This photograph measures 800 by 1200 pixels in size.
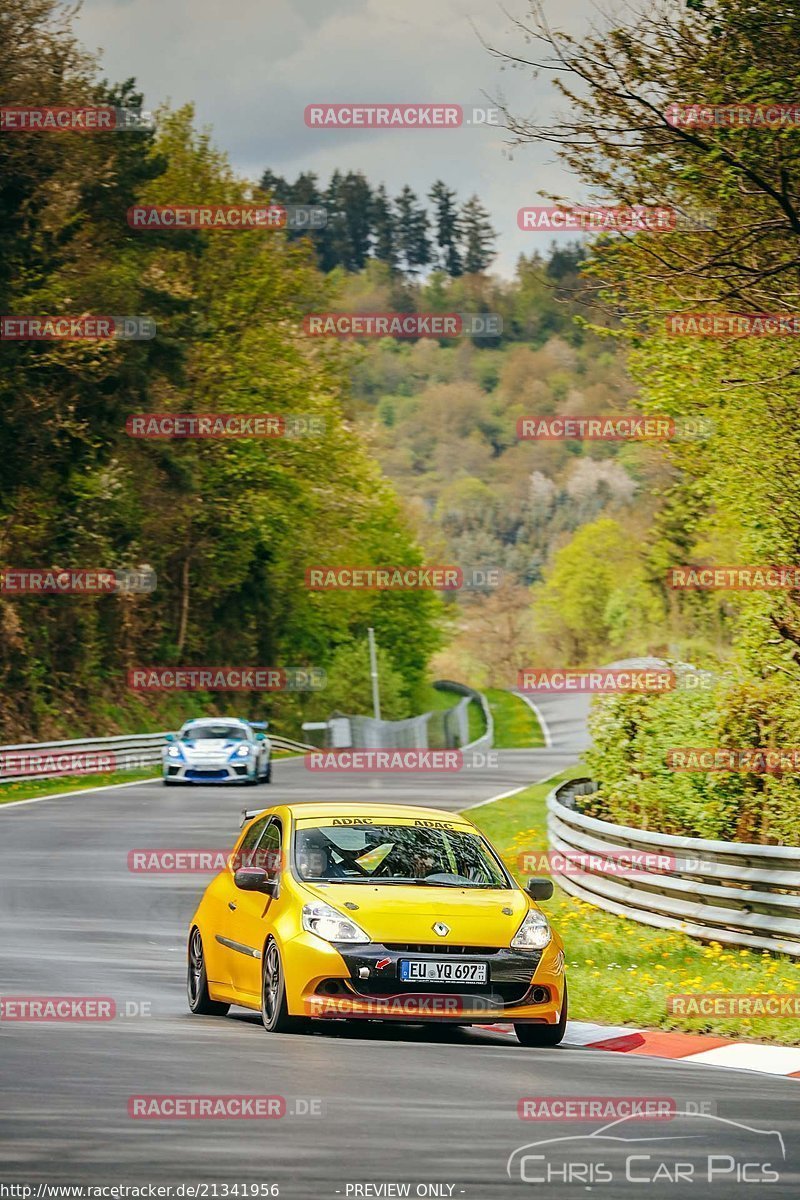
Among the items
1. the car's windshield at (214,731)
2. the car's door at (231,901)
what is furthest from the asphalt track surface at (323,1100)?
the car's windshield at (214,731)

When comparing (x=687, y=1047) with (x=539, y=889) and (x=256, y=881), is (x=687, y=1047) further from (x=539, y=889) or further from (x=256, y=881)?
(x=256, y=881)

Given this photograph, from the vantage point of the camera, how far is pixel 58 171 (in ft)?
150

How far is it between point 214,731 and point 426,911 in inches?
1176

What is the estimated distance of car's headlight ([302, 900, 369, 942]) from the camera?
10672 mm

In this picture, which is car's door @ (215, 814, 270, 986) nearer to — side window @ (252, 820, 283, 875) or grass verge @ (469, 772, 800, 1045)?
side window @ (252, 820, 283, 875)

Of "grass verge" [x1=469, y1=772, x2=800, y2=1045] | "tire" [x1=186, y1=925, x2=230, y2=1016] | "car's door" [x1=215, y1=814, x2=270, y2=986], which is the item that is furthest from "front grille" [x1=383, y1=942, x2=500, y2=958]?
"tire" [x1=186, y1=925, x2=230, y2=1016]

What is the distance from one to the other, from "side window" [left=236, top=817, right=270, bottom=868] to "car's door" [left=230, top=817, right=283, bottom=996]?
0.82 ft

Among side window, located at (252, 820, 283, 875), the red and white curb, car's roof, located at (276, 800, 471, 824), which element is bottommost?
the red and white curb

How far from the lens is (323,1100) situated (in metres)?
8.03

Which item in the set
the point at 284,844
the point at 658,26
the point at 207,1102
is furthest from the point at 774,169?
the point at 207,1102

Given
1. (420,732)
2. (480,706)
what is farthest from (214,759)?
(480,706)

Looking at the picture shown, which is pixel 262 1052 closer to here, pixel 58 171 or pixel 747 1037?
pixel 747 1037

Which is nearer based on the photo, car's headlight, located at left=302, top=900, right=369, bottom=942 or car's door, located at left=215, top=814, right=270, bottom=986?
car's headlight, located at left=302, top=900, right=369, bottom=942

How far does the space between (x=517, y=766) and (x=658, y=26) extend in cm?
4220
